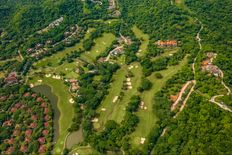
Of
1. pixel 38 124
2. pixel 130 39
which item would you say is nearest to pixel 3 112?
pixel 38 124

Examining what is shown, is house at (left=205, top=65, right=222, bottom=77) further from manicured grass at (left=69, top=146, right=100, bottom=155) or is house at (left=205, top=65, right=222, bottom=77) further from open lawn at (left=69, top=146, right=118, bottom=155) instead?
manicured grass at (left=69, top=146, right=100, bottom=155)

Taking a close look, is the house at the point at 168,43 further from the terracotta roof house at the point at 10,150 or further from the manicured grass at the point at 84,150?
the terracotta roof house at the point at 10,150

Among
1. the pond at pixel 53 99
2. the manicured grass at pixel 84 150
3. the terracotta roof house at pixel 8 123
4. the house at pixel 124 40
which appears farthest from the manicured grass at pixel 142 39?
the terracotta roof house at pixel 8 123

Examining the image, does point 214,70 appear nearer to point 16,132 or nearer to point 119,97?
point 119,97

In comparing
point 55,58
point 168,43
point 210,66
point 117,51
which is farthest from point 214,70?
point 55,58

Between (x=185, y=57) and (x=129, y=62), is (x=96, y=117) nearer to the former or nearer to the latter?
(x=129, y=62)

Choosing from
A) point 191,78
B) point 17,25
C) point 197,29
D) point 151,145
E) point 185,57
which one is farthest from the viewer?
point 17,25
